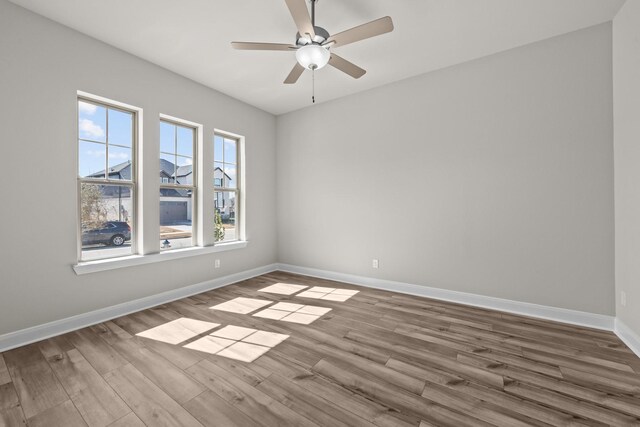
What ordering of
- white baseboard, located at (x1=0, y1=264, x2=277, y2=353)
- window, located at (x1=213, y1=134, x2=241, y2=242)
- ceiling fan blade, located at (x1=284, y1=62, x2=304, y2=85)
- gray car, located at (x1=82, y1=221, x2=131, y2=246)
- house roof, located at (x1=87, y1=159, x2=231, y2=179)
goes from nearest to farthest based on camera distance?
white baseboard, located at (x1=0, y1=264, x2=277, y2=353) < ceiling fan blade, located at (x1=284, y1=62, x2=304, y2=85) < gray car, located at (x1=82, y1=221, x2=131, y2=246) < house roof, located at (x1=87, y1=159, x2=231, y2=179) < window, located at (x1=213, y1=134, x2=241, y2=242)

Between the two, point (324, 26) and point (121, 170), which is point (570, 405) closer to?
Result: point (324, 26)

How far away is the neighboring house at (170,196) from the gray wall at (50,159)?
0.21 meters

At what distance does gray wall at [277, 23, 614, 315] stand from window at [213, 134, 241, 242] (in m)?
1.38

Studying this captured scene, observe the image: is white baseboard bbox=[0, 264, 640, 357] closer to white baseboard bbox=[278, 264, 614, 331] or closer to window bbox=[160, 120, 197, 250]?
white baseboard bbox=[278, 264, 614, 331]

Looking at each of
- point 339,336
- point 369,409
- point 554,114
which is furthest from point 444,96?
point 369,409

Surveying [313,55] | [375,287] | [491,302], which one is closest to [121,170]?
[313,55]

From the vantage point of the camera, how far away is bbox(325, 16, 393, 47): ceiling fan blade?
199cm

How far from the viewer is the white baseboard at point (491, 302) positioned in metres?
2.78

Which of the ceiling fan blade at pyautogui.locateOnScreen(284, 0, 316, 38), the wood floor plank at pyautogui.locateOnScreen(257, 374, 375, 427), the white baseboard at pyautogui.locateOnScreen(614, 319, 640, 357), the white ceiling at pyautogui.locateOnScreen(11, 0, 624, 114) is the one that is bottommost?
the wood floor plank at pyautogui.locateOnScreen(257, 374, 375, 427)

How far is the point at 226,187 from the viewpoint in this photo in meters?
4.55

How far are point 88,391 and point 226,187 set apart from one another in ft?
10.4

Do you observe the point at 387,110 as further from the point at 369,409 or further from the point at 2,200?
the point at 2,200

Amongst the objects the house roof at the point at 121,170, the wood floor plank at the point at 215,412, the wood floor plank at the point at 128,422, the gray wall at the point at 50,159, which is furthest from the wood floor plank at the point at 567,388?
the house roof at the point at 121,170

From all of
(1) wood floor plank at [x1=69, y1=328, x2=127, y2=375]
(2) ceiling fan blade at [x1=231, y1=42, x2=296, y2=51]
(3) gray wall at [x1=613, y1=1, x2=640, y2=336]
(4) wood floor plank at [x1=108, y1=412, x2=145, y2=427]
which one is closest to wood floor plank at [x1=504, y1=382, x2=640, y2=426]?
(3) gray wall at [x1=613, y1=1, x2=640, y2=336]
